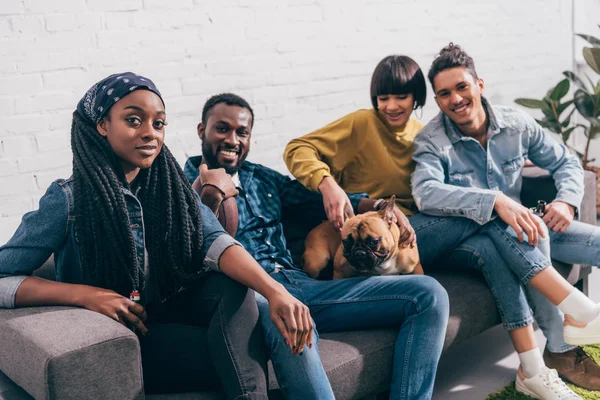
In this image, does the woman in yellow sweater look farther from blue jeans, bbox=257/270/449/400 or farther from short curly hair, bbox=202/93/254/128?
blue jeans, bbox=257/270/449/400

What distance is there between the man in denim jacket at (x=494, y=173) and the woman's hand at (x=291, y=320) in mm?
924

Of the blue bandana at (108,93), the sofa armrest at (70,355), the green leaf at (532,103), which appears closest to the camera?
the sofa armrest at (70,355)

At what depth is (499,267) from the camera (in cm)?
231

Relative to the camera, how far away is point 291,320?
1.67m

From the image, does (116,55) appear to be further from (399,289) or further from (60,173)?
(399,289)

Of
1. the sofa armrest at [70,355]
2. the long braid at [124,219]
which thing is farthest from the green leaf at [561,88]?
the sofa armrest at [70,355]

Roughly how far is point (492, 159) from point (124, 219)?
5.07 feet

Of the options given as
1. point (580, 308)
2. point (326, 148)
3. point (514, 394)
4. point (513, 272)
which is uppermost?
point (326, 148)

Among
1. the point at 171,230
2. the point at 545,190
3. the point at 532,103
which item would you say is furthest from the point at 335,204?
the point at 532,103

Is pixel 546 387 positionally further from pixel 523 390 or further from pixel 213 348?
pixel 213 348

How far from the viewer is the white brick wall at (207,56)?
2297 millimetres

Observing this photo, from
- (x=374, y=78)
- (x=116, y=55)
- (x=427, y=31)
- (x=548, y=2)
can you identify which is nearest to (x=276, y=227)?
(x=374, y=78)

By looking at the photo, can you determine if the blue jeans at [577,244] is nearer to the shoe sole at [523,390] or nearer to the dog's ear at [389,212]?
the shoe sole at [523,390]

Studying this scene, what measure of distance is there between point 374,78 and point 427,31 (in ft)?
4.48
